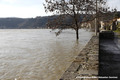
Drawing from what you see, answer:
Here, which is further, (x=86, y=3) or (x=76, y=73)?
(x=86, y=3)

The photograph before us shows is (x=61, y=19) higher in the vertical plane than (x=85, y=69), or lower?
higher

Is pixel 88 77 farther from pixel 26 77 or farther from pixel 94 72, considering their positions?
pixel 26 77

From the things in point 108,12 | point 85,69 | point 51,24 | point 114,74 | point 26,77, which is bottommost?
point 26,77

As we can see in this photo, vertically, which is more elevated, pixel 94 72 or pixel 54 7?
pixel 54 7

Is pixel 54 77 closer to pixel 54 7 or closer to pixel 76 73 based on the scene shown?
pixel 76 73

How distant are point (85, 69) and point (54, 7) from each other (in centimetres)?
1648

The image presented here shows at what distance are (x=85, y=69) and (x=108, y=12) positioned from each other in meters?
19.2

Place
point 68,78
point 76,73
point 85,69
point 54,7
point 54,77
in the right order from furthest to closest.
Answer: point 54,7, point 54,77, point 85,69, point 76,73, point 68,78

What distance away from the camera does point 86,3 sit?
20281 millimetres

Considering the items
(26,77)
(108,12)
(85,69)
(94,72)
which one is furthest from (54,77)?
(108,12)

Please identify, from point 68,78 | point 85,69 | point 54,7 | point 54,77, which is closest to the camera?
point 68,78

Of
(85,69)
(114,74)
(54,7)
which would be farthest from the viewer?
(54,7)

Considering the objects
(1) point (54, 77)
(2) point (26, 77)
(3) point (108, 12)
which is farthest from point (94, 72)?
(3) point (108, 12)

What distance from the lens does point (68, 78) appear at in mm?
3533
